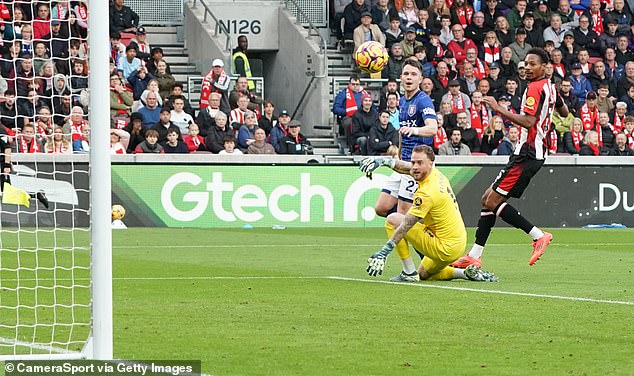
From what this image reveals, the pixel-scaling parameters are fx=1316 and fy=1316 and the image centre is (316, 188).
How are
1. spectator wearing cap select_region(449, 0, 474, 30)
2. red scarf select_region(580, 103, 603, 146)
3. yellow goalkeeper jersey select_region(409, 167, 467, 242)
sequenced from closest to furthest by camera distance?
yellow goalkeeper jersey select_region(409, 167, 467, 242)
red scarf select_region(580, 103, 603, 146)
spectator wearing cap select_region(449, 0, 474, 30)

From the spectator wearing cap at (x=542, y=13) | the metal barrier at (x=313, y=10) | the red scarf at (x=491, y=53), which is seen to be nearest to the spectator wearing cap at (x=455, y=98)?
the red scarf at (x=491, y=53)

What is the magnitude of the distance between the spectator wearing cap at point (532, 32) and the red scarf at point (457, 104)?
14.2 feet

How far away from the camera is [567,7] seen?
3306cm

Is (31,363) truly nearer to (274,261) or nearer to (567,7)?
(274,261)

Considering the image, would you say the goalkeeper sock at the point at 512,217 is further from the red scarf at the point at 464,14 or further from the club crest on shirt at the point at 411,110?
the red scarf at the point at 464,14

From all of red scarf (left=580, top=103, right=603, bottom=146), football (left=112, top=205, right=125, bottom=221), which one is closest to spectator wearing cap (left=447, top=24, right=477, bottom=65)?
red scarf (left=580, top=103, right=603, bottom=146)

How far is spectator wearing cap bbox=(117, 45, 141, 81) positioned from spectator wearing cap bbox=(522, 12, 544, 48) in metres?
10.0

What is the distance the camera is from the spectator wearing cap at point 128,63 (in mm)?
26047

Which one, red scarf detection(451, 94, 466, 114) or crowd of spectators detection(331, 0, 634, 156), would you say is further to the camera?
red scarf detection(451, 94, 466, 114)

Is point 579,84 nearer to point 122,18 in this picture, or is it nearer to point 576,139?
point 576,139

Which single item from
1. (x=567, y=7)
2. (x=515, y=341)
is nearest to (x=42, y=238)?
(x=515, y=341)

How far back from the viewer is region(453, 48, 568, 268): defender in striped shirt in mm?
13047

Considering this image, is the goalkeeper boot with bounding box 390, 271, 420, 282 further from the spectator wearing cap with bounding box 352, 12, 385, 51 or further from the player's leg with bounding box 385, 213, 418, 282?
the spectator wearing cap with bounding box 352, 12, 385, 51

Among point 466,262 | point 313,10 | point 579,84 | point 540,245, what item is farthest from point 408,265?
point 313,10
